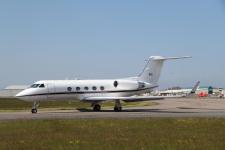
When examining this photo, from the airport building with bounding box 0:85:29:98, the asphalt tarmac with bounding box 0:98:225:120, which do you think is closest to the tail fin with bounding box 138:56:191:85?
the asphalt tarmac with bounding box 0:98:225:120

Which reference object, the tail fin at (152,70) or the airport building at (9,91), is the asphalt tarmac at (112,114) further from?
the airport building at (9,91)

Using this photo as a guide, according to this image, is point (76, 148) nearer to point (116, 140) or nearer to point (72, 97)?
point (116, 140)

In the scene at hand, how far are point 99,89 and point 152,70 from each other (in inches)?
249

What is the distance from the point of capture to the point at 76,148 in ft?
39.8

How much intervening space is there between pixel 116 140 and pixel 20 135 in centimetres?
398

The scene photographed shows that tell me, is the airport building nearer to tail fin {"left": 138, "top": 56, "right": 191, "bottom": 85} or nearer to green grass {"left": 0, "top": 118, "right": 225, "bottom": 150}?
tail fin {"left": 138, "top": 56, "right": 191, "bottom": 85}

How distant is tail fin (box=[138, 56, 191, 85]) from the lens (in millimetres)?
44781

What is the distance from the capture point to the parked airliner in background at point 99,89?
132 feet

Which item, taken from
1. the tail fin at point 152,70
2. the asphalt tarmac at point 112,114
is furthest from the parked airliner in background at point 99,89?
the asphalt tarmac at point 112,114

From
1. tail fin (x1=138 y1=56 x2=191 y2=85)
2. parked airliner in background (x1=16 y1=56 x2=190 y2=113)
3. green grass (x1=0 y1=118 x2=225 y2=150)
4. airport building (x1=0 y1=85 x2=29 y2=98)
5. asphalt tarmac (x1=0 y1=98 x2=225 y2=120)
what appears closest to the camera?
green grass (x1=0 y1=118 x2=225 y2=150)

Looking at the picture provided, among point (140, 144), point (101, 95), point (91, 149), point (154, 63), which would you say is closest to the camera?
point (91, 149)

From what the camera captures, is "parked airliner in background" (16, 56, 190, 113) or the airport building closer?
"parked airliner in background" (16, 56, 190, 113)

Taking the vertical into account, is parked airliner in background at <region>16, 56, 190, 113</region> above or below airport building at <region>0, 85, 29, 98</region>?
above

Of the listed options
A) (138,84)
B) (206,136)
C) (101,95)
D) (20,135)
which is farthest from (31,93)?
(206,136)
